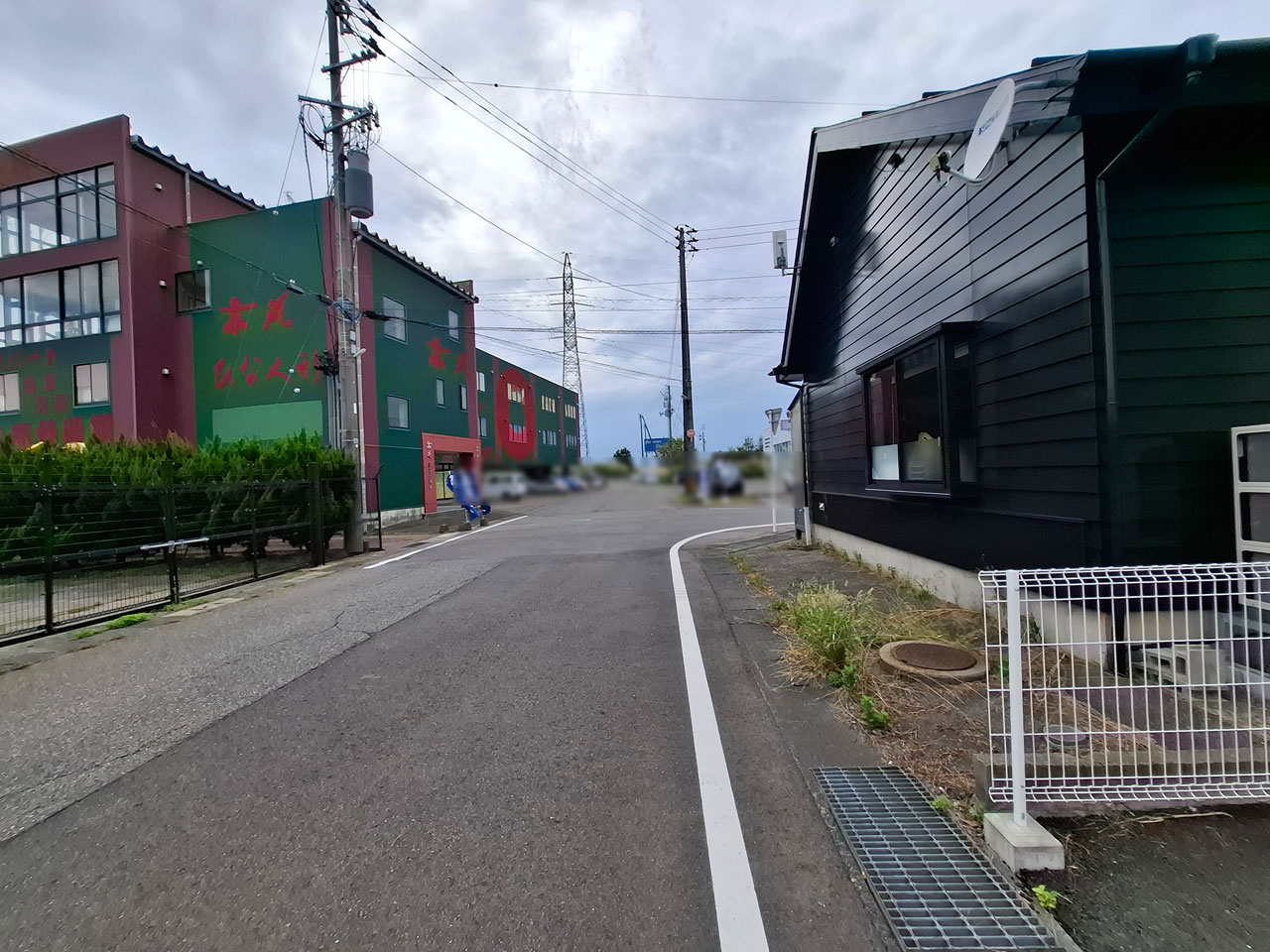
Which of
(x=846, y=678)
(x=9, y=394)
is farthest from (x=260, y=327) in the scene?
(x=846, y=678)

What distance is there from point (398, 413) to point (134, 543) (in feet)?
43.4

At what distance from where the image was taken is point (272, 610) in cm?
744

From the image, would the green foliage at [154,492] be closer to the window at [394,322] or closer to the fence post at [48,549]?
the fence post at [48,549]

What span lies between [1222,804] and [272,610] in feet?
27.8

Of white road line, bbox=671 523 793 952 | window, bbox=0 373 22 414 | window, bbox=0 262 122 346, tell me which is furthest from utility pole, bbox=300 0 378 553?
window, bbox=0 373 22 414

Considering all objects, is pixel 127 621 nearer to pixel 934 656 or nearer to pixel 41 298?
pixel 934 656

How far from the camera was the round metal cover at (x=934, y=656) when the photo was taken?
421 centimetres

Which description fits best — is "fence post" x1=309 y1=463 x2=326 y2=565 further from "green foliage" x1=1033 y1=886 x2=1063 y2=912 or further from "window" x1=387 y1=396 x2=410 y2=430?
"green foliage" x1=1033 y1=886 x2=1063 y2=912

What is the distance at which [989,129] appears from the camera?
14.0 ft

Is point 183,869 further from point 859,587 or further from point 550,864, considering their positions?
point 859,587

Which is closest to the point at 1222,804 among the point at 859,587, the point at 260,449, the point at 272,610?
the point at 859,587

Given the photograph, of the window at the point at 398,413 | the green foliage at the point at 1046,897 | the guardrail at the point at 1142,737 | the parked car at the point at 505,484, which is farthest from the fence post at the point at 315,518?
the green foliage at the point at 1046,897

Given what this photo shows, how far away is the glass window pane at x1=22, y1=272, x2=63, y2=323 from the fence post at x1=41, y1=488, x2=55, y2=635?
18714 mm

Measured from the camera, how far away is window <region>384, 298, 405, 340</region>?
2069cm
